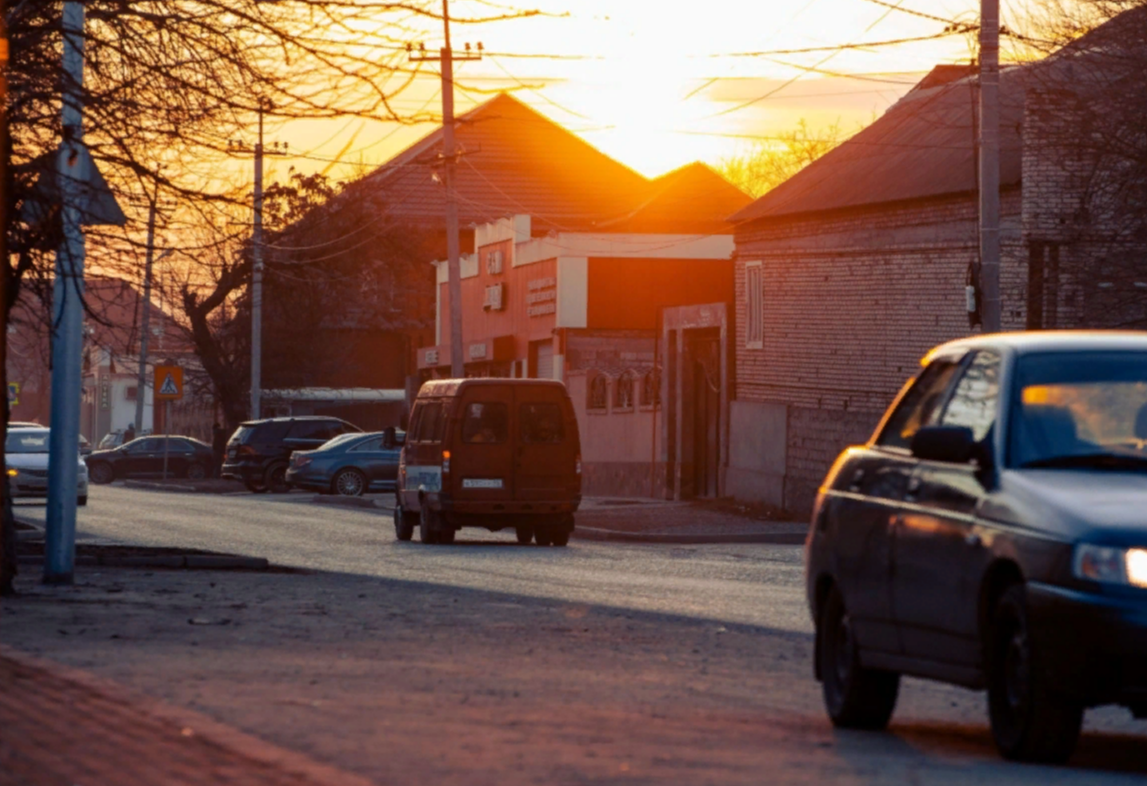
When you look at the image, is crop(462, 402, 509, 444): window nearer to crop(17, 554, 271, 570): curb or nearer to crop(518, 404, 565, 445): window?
crop(518, 404, 565, 445): window

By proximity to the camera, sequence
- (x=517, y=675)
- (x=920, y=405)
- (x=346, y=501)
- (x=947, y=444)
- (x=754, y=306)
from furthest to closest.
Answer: (x=754, y=306) < (x=346, y=501) < (x=517, y=675) < (x=920, y=405) < (x=947, y=444)

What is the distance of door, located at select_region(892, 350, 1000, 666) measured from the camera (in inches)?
312

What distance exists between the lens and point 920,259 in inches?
1390

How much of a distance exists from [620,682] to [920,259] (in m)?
25.9

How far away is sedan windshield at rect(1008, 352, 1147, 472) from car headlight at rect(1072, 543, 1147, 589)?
0.78 m

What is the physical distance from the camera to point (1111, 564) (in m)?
7.18

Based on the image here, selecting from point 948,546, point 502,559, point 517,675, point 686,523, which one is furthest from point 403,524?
point 948,546

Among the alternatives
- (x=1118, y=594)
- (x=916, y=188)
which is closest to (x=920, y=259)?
(x=916, y=188)

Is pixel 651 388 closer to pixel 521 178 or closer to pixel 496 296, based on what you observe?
pixel 496 296

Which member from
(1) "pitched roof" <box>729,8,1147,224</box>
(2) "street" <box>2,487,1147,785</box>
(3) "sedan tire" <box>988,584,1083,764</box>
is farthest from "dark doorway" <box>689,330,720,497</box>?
(3) "sedan tire" <box>988,584,1083,764</box>

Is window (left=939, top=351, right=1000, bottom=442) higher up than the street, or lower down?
higher up

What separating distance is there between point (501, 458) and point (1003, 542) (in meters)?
18.5

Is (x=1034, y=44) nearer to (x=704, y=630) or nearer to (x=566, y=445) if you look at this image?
(x=566, y=445)

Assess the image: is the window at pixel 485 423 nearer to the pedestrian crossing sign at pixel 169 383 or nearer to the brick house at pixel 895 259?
the brick house at pixel 895 259
